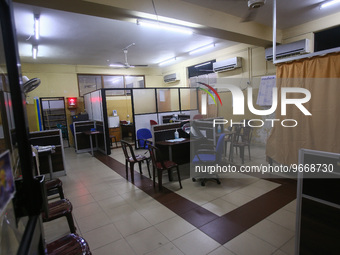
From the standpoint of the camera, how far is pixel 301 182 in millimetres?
1733

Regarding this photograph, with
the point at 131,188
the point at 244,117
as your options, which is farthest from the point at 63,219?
the point at 244,117

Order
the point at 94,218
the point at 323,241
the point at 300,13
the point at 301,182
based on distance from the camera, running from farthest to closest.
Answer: the point at 300,13, the point at 94,218, the point at 301,182, the point at 323,241

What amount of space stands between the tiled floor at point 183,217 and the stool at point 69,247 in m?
0.60

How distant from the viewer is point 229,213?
2.73 meters

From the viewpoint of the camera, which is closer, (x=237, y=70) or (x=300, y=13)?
(x=300, y=13)

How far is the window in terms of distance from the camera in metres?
8.59

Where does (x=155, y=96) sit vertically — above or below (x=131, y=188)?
above

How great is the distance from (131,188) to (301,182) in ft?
9.08

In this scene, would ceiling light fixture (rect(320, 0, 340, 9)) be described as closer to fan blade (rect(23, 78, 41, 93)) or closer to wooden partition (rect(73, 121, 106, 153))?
fan blade (rect(23, 78, 41, 93))

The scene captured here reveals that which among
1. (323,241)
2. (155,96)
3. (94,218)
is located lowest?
(94,218)

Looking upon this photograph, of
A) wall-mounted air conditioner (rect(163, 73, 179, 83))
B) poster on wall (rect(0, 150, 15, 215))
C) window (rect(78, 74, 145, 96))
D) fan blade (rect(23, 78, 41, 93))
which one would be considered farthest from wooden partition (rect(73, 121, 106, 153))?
poster on wall (rect(0, 150, 15, 215))

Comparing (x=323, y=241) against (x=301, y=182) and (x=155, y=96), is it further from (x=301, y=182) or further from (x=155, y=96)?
(x=155, y=96)

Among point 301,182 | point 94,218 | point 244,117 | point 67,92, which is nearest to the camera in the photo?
point 301,182

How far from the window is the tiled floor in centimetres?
555
